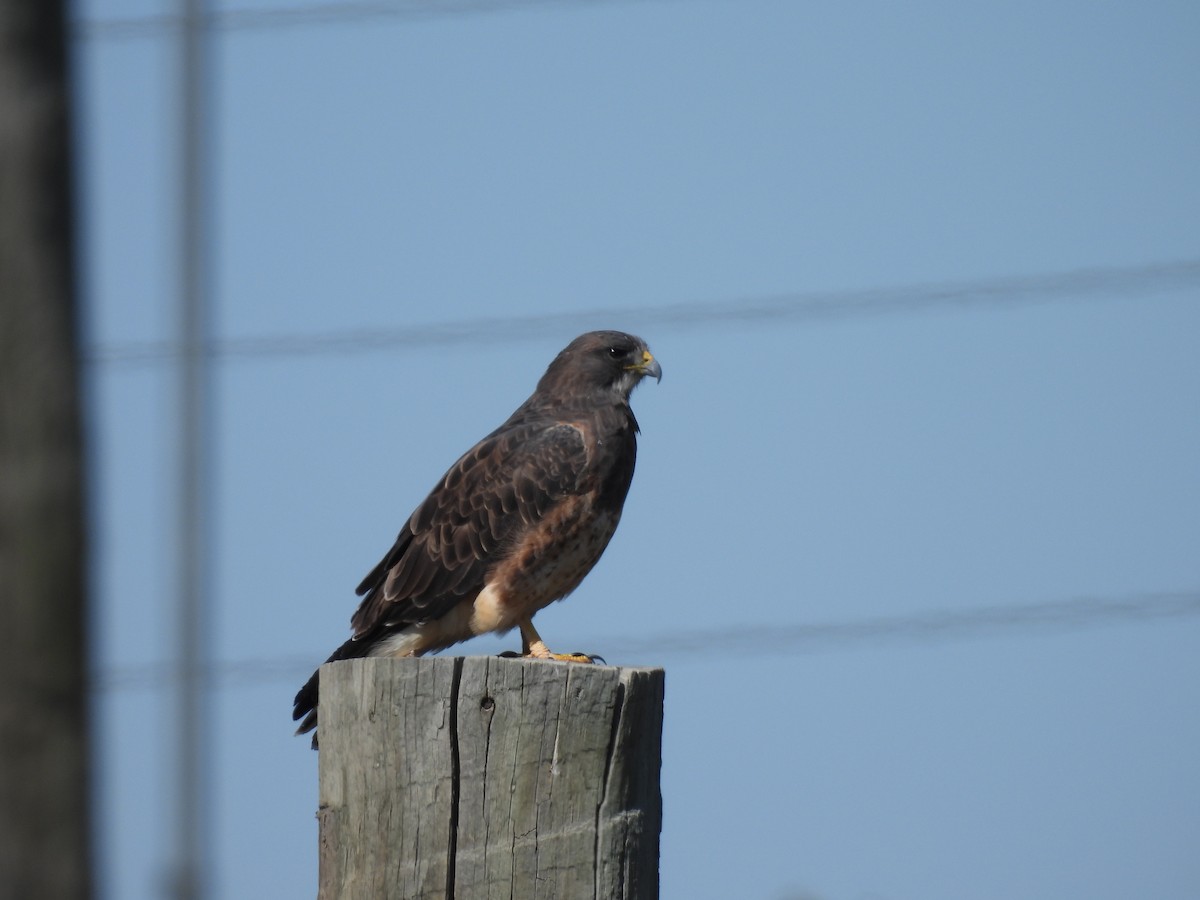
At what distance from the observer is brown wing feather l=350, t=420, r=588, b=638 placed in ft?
19.0

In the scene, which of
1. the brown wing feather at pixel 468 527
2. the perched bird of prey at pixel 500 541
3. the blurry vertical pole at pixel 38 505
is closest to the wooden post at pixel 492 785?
the blurry vertical pole at pixel 38 505

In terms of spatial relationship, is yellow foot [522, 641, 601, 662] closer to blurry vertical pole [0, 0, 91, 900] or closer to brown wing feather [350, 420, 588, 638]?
brown wing feather [350, 420, 588, 638]

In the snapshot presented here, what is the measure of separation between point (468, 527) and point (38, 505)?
4.13 meters

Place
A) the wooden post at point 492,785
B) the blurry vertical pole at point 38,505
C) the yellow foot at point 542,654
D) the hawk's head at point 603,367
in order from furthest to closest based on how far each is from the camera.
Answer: the hawk's head at point 603,367
the yellow foot at point 542,654
the wooden post at point 492,785
the blurry vertical pole at point 38,505

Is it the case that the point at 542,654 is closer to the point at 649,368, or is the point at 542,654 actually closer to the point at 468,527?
the point at 468,527

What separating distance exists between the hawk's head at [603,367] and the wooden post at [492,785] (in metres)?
3.12

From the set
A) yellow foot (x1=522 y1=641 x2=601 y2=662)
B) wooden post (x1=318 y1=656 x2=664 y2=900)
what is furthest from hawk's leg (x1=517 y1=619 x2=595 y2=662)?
wooden post (x1=318 y1=656 x2=664 y2=900)

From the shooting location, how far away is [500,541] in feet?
19.2

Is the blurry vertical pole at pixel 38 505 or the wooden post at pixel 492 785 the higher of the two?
the blurry vertical pole at pixel 38 505

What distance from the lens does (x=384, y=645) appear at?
5.80 meters

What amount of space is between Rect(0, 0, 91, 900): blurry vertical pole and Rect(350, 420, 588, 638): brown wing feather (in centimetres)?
396

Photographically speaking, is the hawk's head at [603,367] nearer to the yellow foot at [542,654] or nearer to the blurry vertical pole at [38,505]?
the yellow foot at [542,654]

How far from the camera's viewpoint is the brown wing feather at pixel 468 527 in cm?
578

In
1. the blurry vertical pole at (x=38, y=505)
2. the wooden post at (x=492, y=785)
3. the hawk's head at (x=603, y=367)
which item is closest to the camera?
the blurry vertical pole at (x=38, y=505)
